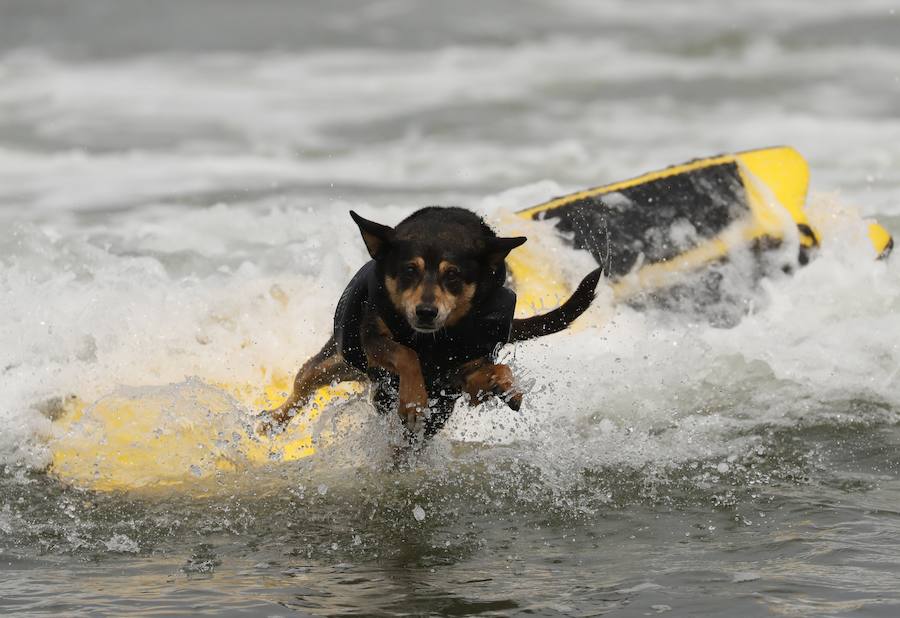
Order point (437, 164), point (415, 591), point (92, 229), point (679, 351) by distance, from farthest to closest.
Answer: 1. point (437, 164)
2. point (92, 229)
3. point (679, 351)
4. point (415, 591)

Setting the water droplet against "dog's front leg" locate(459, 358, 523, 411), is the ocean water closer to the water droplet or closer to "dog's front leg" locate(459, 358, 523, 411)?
the water droplet

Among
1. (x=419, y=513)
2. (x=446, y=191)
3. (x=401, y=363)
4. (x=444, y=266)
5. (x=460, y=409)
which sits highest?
(x=446, y=191)

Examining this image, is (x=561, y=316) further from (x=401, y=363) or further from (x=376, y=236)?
(x=376, y=236)

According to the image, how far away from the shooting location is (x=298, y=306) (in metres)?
7.33

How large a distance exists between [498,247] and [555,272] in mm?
2439

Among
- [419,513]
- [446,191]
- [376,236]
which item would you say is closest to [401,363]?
[376,236]

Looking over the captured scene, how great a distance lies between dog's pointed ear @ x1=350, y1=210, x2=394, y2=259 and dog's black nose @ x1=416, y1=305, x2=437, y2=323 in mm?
363

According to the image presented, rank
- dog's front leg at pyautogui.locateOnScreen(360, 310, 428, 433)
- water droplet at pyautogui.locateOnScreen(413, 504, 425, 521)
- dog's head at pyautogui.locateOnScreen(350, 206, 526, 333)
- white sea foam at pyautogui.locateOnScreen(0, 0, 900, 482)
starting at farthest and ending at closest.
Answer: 1. white sea foam at pyautogui.locateOnScreen(0, 0, 900, 482)
2. water droplet at pyautogui.locateOnScreen(413, 504, 425, 521)
3. dog's front leg at pyautogui.locateOnScreen(360, 310, 428, 433)
4. dog's head at pyautogui.locateOnScreen(350, 206, 526, 333)

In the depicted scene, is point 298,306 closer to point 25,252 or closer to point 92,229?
point 25,252

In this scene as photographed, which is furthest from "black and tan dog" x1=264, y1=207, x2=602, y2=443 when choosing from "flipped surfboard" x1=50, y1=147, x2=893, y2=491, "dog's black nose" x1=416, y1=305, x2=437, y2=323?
"flipped surfboard" x1=50, y1=147, x2=893, y2=491

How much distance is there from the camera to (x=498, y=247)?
4.88m

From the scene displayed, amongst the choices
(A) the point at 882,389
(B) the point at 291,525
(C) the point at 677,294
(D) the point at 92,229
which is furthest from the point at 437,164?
(B) the point at 291,525

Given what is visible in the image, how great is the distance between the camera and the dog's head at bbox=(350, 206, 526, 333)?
475 centimetres

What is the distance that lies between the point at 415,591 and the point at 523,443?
1.72 meters
